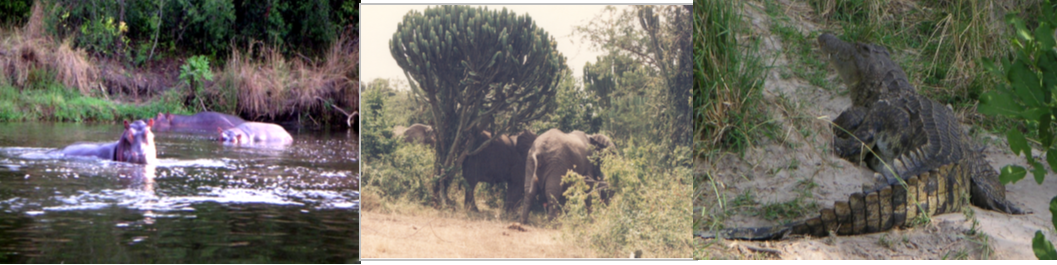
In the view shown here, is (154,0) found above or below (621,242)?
above

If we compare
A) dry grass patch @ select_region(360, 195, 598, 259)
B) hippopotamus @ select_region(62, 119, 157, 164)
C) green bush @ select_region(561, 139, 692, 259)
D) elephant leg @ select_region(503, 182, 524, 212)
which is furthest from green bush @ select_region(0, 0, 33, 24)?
green bush @ select_region(561, 139, 692, 259)

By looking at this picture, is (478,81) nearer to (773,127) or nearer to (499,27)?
(499,27)

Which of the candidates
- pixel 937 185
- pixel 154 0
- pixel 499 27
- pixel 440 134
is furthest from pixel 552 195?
pixel 154 0

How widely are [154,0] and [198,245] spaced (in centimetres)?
977

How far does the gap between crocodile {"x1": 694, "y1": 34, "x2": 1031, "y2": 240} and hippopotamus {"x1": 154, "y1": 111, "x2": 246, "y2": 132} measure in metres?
7.72

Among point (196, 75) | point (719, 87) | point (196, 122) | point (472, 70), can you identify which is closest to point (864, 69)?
point (719, 87)

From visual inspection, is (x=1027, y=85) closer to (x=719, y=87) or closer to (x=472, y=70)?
(x=719, y=87)

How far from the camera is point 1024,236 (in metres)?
3.25

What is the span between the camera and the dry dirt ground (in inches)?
117

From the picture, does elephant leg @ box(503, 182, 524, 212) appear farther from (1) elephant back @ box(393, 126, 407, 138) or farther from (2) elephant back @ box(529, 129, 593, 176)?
(1) elephant back @ box(393, 126, 407, 138)

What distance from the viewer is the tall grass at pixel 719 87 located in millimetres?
3406

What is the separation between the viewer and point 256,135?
8.15 m

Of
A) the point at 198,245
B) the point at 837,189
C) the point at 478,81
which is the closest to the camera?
the point at 478,81

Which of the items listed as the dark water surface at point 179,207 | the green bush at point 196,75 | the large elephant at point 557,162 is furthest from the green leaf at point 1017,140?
the green bush at point 196,75
